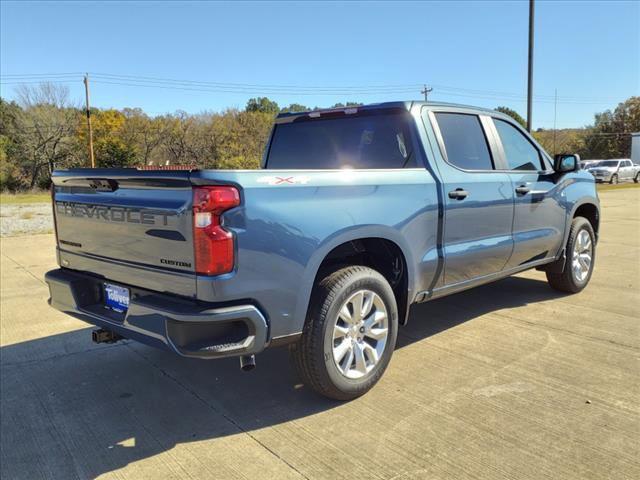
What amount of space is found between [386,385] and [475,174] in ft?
6.16

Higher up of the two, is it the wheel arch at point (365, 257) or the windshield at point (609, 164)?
the windshield at point (609, 164)

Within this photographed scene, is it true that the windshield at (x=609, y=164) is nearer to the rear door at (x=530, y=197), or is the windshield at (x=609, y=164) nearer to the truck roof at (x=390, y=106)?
the rear door at (x=530, y=197)

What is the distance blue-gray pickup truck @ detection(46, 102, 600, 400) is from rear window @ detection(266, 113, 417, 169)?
1 centimetres

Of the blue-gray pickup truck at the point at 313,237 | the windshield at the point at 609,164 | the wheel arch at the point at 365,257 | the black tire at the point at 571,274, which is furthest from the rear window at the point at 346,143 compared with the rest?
the windshield at the point at 609,164

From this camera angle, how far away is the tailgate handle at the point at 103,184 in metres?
3.17

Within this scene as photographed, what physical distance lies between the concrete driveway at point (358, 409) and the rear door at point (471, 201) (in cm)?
70

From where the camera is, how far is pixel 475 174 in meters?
4.33

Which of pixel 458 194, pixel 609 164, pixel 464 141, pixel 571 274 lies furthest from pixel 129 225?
pixel 609 164

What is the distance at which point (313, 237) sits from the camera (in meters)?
3.06

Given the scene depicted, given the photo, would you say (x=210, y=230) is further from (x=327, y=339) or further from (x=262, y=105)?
(x=262, y=105)

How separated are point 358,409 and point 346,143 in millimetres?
2131

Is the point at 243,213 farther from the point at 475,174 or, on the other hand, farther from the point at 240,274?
the point at 475,174

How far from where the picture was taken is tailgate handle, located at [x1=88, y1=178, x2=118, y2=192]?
3166 mm

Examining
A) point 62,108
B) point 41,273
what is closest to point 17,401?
point 41,273
